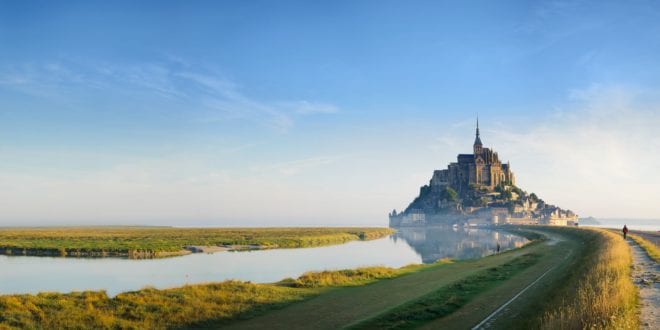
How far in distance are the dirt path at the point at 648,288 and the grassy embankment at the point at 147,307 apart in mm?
15138

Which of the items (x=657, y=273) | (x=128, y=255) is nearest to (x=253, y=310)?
(x=657, y=273)

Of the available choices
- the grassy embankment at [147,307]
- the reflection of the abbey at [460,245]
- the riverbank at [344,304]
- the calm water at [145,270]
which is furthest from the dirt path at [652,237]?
the grassy embankment at [147,307]

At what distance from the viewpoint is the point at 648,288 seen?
18.4m

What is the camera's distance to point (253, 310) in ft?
74.7

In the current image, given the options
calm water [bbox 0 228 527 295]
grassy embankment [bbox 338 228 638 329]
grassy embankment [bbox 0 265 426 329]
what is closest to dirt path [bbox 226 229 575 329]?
grassy embankment [bbox 338 228 638 329]

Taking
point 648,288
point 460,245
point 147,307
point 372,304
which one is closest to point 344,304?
point 372,304

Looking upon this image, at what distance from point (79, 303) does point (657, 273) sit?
1021 inches

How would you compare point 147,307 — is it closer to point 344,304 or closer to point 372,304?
point 344,304

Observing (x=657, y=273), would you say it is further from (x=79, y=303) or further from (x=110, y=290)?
(x=110, y=290)

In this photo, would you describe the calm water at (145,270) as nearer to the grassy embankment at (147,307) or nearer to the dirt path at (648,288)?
the grassy embankment at (147,307)

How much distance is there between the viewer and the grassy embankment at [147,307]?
63.9 ft

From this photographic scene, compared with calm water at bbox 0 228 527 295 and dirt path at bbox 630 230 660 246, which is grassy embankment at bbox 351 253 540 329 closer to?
calm water at bbox 0 228 527 295

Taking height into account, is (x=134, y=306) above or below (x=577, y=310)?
below

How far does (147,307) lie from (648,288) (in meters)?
20.1
